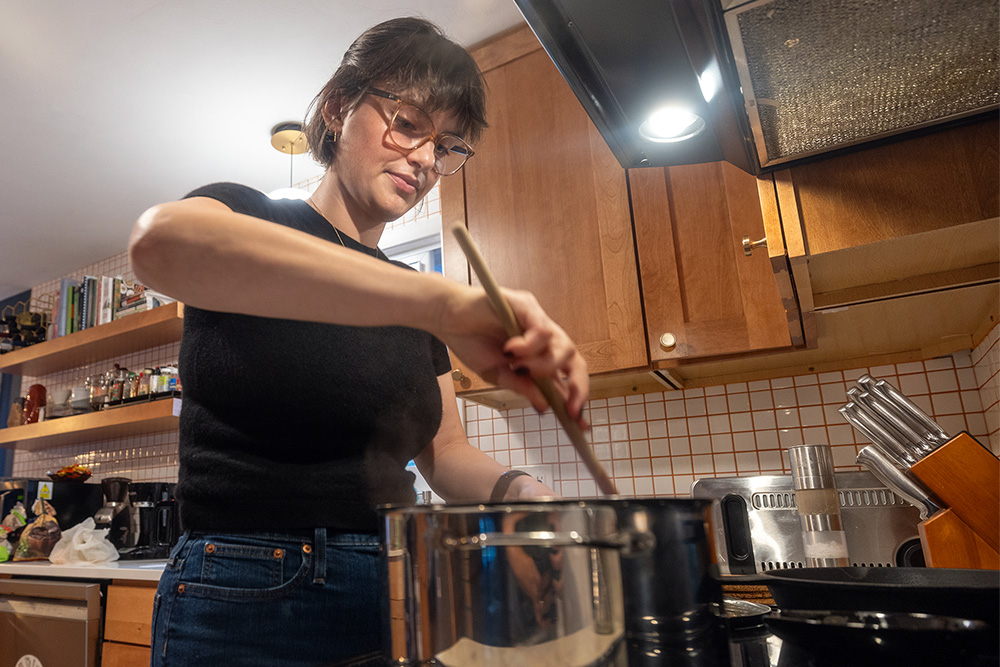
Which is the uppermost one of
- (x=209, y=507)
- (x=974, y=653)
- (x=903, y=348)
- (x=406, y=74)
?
(x=406, y=74)

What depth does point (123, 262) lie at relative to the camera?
320cm

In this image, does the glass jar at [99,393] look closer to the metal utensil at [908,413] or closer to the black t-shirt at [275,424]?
the black t-shirt at [275,424]

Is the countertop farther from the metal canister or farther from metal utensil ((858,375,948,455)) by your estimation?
metal utensil ((858,375,948,455))

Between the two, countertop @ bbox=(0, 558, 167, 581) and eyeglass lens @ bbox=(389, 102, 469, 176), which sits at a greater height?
eyeglass lens @ bbox=(389, 102, 469, 176)

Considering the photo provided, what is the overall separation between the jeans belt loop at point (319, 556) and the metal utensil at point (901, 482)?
0.84 meters

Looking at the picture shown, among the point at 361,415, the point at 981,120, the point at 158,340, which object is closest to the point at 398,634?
the point at 361,415

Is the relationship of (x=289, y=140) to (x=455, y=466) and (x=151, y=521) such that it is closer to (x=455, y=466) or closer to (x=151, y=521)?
(x=151, y=521)

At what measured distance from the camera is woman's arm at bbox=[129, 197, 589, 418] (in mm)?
473

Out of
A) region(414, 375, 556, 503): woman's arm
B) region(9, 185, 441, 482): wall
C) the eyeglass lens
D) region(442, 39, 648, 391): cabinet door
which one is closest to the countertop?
region(9, 185, 441, 482): wall

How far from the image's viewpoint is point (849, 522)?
1.37m

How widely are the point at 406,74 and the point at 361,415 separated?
0.49 meters

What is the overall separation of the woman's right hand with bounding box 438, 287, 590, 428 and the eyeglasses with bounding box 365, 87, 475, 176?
19.3 inches

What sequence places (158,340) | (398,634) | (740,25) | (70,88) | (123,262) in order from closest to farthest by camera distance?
(398,634)
(740,25)
(70,88)
(158,340)
(123,262)

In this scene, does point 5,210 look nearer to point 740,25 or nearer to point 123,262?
point 123,262
